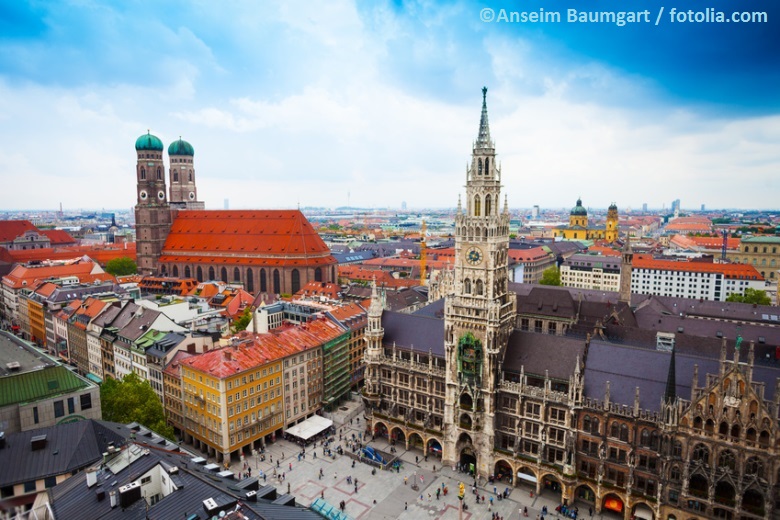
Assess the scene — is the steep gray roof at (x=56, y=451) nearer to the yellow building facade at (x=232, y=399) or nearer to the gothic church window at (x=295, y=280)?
the yellow building facade at (x=232, y=399)

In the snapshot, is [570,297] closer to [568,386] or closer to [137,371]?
[568,386]

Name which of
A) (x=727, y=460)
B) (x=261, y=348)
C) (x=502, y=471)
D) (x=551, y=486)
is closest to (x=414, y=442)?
(x=502, y=471)

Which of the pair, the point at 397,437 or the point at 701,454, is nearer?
the point at 701,454

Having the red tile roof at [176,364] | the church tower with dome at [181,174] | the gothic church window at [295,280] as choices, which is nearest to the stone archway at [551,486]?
the red tile roof at [176,364]

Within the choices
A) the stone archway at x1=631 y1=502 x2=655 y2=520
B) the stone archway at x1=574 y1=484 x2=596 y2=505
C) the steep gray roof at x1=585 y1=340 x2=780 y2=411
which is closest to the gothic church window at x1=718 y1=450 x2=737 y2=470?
the steep gray roof at x1=585 y1=340 x2=780 y2=411

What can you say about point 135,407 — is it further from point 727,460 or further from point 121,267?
point 121,267

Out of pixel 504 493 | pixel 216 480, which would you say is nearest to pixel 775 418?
pixel 504 493
